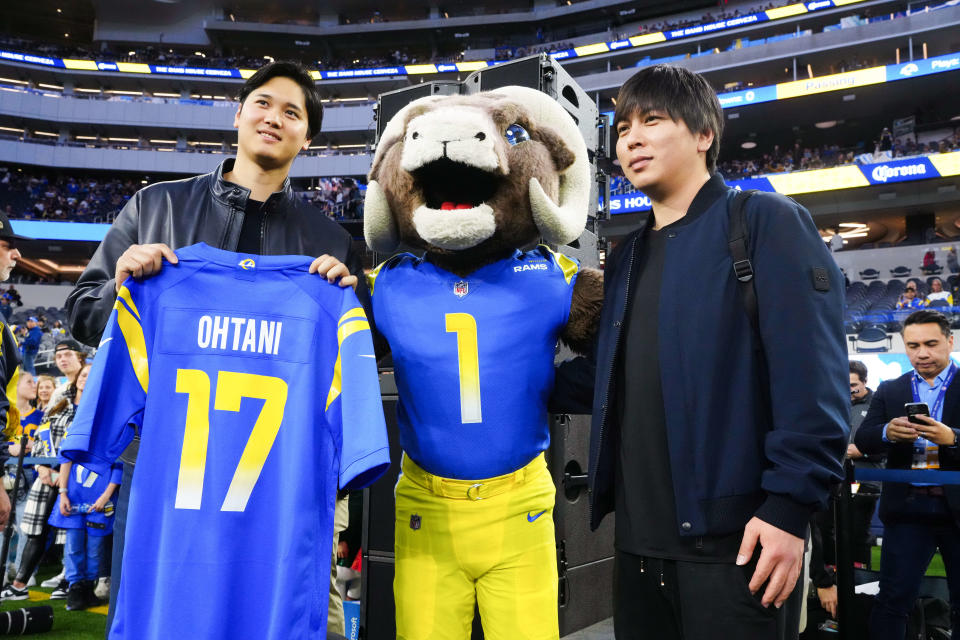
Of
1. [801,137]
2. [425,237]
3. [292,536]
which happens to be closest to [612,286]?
[425,237]

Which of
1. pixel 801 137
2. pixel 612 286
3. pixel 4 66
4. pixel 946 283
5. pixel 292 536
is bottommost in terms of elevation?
pixel 292 536

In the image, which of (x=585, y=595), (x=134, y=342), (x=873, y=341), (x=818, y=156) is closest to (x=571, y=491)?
(x=585, y=595)

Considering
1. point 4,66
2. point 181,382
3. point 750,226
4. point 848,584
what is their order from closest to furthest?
1. point 750,226
2. point 181,382
3. point 848,584
4. point 4,66

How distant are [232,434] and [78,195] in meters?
32.5

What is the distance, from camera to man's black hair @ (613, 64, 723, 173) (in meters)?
1.69

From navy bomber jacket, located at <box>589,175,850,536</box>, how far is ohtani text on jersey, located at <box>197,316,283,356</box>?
1.03 m

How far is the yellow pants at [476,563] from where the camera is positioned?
6.32 feet

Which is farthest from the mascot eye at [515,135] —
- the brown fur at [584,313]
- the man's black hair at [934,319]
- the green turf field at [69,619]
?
the green turf field at [69,619]

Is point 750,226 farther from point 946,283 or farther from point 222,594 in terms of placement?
point 946,283

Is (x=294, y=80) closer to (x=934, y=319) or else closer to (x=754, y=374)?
(x=754, y=374)

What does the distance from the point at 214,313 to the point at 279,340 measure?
0.62 ft

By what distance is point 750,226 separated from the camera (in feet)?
5.13

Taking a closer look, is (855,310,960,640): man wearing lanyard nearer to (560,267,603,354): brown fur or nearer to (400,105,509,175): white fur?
(560,267,603,354): brown fur

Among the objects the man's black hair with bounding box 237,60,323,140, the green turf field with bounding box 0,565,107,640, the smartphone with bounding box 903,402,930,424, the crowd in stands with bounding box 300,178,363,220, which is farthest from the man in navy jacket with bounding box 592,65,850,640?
the crowd in stands with bounding box 300,178,363,220
